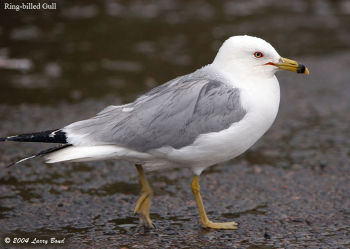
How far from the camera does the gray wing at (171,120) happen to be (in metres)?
5.17

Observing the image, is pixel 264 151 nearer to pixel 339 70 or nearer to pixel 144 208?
pixel 144 208

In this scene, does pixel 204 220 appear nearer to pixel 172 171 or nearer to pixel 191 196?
pixel 191 196

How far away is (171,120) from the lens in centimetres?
523

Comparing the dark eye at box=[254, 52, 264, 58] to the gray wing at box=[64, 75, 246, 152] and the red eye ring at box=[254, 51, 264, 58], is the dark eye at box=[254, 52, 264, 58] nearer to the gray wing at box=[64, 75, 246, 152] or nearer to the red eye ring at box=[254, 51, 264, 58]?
the red eye ring at box=[254, 51, 264, 58]

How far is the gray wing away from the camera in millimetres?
5172

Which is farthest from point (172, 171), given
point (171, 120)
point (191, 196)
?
point (171, 120)

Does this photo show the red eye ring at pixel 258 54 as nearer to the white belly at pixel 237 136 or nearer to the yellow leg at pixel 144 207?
the white belly at pixel 237 136

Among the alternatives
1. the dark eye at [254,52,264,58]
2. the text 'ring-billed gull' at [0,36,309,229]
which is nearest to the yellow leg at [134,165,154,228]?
the text 'ring-billed gull' at [0,36,309,229]

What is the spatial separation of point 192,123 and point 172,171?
1964 millimetres

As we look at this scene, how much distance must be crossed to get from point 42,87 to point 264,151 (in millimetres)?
3796

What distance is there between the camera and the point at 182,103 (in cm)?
528

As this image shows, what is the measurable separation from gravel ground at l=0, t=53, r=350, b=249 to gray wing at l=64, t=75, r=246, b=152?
0.87 m

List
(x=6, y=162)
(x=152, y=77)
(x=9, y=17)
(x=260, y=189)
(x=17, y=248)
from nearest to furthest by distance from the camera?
(x=17, y=248), (x=260, y=189), (x=6, y=162), (x=152, y=77), (x=9, y=17)

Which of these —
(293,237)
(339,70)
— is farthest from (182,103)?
(339,70)
